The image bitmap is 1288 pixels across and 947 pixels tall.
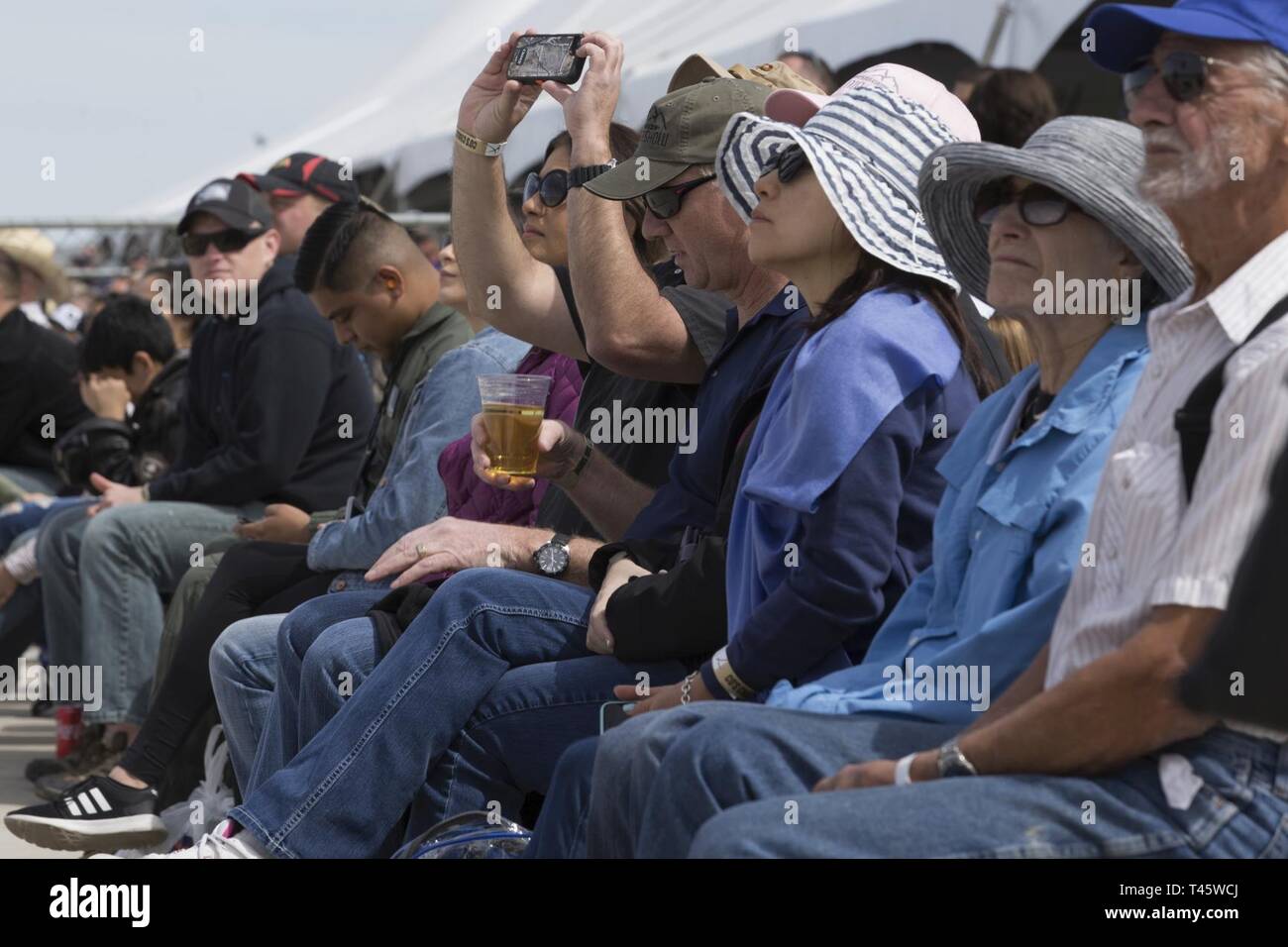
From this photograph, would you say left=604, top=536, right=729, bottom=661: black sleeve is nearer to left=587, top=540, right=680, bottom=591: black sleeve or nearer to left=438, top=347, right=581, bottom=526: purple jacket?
left=587, top=540, right=680, bottom=591: black sleeve

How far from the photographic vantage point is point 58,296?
943 centimetres

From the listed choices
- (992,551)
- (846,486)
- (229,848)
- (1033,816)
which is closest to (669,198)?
(846,486)

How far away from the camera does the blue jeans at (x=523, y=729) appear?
3348mm

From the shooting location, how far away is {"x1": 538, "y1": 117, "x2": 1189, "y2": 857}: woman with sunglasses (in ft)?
8.04

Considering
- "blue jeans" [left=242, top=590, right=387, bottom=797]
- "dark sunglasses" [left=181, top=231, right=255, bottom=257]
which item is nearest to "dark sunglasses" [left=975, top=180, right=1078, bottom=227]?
"blue jeans" [left=242, top=590, right=387, bottom=797]

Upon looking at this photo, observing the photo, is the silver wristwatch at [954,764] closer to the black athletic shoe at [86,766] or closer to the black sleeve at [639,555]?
the black sleeve at [639,555]

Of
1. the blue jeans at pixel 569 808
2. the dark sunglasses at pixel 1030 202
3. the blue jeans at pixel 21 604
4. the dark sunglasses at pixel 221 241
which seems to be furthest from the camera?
the blue jeans at pixel 21 604

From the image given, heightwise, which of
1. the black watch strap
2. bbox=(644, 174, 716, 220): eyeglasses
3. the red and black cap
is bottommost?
the red and black cap

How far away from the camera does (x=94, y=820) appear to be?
477 centimetres

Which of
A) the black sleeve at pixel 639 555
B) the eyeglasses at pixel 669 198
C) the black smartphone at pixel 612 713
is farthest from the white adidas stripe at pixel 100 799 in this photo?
the eyeglasses at pixel 669 198

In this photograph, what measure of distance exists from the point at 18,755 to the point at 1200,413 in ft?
19.3

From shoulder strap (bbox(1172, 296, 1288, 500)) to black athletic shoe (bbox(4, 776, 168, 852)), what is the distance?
11.3 feet

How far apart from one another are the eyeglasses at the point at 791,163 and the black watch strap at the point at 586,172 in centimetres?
81
